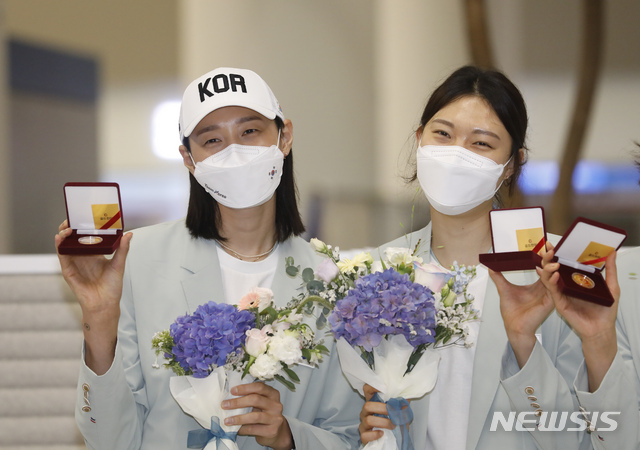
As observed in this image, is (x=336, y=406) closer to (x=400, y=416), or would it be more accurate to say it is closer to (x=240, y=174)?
(x=400, y=416)

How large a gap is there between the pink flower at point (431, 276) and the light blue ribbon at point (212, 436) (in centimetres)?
61

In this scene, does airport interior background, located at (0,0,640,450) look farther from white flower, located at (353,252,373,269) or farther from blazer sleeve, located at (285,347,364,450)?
white flower, located at (353,252,373,269)

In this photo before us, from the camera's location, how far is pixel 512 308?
71.0 inches

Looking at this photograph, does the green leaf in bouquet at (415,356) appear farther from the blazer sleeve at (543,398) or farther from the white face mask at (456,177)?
the white face mask at (456,177)

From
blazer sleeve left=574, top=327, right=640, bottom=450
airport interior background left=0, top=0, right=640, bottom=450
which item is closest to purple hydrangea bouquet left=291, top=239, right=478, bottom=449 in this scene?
blazer sleeve left=574, top=327, right=640, bottom=450

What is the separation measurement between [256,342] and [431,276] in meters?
0.46

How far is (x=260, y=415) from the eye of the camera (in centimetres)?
174

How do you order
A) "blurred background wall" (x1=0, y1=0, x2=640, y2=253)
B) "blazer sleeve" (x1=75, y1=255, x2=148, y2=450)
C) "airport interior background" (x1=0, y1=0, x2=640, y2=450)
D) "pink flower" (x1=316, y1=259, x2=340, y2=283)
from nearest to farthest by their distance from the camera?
"pink flower" (x1=316, y1=259, x2=340, y2=283) < "blazer sleeve" (x1=75, y1=255, x2=148, y2=450) < "airport interior background" (x1=0, y1=0, x2=640, y2=450) < "blurred background wall" (x1=0, y1=0, x2=640, y2=253)

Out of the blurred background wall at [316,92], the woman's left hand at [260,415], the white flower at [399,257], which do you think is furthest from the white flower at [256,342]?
the blurred background wall at [316,92]

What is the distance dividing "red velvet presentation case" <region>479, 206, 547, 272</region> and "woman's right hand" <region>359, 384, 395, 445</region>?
0.44 m

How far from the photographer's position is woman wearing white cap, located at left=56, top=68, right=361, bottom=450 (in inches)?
71.2

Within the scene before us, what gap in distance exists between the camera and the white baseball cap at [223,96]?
2021mm

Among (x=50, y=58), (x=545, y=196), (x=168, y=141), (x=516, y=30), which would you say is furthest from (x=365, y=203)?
(x=50, y=58)

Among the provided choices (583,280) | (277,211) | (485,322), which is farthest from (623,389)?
(277,211)
